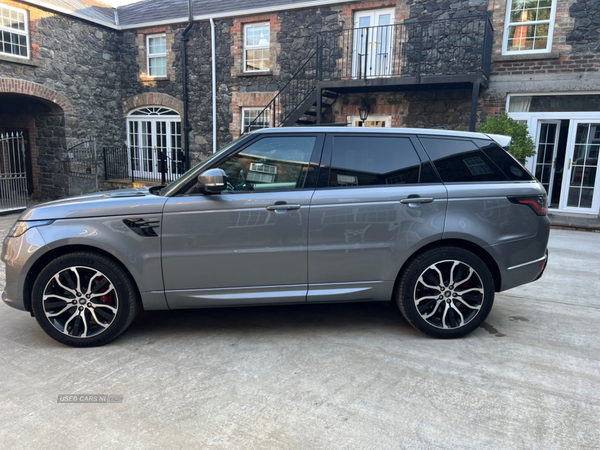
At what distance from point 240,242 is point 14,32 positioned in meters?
12.6

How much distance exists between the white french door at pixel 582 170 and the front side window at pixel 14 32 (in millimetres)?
14776

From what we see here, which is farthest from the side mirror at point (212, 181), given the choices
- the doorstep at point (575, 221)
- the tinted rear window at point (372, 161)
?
the doorstep at point (575, 221)

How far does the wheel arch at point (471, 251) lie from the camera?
372cm

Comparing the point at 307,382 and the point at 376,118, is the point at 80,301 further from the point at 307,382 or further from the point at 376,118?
the point at 376,118

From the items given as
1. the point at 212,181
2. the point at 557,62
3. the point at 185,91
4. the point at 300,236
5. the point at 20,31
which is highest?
the point at 20,31

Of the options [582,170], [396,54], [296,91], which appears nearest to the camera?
[582,170]

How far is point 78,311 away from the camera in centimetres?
350

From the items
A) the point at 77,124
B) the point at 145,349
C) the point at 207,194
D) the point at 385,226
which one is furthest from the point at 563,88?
the point at 77,124

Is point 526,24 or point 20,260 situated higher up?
point 526,24

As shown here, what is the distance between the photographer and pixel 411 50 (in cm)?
1148

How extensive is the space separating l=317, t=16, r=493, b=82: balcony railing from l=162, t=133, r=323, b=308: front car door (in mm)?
Answer: 7790

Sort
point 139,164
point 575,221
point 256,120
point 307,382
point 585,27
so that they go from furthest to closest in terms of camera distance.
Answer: point 139,164, point 256,120, point 585,27, point 575,221, point 307,382

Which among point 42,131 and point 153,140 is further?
point 153,140

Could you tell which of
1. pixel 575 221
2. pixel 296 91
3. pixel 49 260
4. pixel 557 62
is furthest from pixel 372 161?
pixel 296 91
